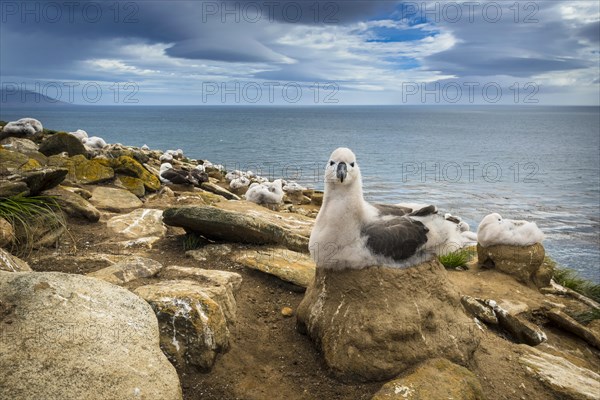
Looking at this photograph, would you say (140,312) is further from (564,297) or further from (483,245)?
(564,297)

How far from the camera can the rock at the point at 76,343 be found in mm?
3724

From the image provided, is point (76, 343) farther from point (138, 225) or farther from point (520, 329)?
point (520, 329)

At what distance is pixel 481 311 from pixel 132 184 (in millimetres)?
9665

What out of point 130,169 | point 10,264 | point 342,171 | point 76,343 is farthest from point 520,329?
point 130,169

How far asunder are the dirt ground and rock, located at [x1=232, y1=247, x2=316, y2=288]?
0.11 meters

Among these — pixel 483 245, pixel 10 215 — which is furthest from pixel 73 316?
pixel 483 245

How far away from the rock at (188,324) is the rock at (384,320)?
120 centimetres

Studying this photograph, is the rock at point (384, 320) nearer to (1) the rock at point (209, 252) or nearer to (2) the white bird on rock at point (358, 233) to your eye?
(2) the white bird on rock at point (358, 233)

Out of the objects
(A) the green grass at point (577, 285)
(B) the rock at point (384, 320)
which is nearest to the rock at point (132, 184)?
(B) the rock at point (384, 320)

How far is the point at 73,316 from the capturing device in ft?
14.2

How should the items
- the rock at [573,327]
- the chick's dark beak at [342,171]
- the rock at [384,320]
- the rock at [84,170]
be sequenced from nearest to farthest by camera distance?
the chick's dark beak at [342,171] < the rock at [384,320] < the rock at [573,327] < the rock at [84,170]

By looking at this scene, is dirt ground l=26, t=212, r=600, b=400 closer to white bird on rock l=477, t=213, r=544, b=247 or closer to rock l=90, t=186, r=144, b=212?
rock l=90, t=186, r=144, b=212

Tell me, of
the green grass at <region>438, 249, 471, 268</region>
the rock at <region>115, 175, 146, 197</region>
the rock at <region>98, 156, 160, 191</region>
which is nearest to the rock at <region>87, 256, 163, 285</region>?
the rock at <region>115, 175, 146, 197</region>

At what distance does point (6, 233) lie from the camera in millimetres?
6199
